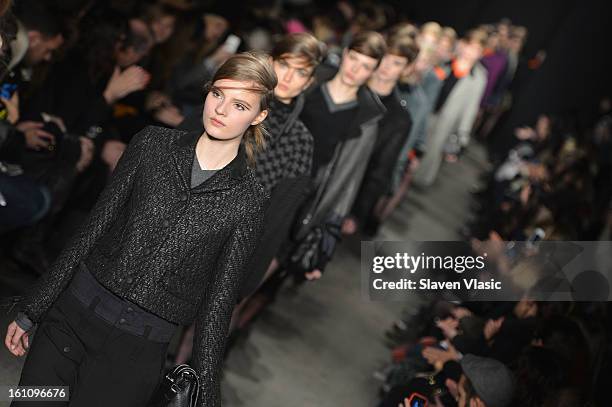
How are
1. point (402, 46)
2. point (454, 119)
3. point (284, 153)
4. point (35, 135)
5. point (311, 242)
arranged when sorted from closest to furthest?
1. point (284, 153)
2. point (35, 135)
3. point (311, 242)
4. point (402, 46)
5. point (454, 119)

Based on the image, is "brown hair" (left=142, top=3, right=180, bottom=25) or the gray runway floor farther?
"brown hair" (left=142, top=3, right=180, bottom=25)

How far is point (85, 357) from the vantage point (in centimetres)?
256

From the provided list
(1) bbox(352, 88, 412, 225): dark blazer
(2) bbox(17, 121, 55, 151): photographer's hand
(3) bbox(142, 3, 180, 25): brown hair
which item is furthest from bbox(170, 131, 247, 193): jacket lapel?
(3) bbox(142, 3, 180, 25): brown hair

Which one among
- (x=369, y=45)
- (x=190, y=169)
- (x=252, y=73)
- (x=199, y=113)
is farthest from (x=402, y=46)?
(x=190, y=169)

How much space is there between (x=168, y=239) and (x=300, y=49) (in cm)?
146

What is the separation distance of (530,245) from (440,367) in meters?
1.42

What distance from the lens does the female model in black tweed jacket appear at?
2.53 m

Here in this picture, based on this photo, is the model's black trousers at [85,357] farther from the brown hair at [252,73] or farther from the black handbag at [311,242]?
the black handbag at [311,242]

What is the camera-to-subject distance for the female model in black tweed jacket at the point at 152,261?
8.30 ft

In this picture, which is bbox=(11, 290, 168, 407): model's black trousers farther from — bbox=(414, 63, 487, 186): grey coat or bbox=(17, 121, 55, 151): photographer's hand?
bbox=(414, 63, 487, 186): grey coat

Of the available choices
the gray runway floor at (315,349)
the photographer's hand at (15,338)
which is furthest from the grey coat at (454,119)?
the photographer's hand at (15,338)

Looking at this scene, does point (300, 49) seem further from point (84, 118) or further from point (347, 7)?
point (347, 7)

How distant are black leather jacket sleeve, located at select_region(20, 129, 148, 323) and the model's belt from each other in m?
0.05

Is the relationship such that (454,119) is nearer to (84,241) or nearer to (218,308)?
(218,308)
